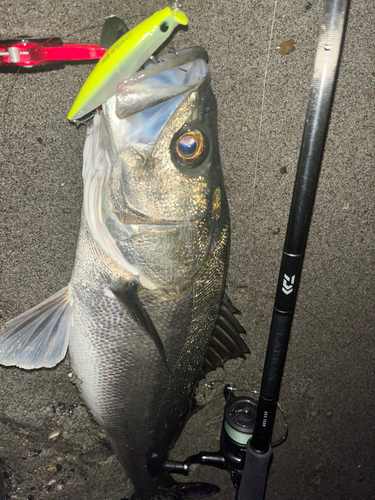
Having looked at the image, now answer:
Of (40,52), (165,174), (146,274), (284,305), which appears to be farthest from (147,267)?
(40,52)

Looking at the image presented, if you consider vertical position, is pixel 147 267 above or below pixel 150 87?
below

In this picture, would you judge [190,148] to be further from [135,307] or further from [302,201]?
[135,307]

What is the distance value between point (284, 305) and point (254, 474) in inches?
25.6

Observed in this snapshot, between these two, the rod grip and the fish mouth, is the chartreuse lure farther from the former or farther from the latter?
the rod grip

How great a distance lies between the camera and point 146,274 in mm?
1122

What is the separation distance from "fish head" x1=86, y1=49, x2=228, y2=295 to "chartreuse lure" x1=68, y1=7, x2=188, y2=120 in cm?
4

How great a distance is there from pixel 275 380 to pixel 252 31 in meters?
1.28

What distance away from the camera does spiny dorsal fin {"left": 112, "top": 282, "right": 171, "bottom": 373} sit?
1.13 meters

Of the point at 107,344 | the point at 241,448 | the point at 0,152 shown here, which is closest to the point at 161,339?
the point at 107,344

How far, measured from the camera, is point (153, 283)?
3.74ft

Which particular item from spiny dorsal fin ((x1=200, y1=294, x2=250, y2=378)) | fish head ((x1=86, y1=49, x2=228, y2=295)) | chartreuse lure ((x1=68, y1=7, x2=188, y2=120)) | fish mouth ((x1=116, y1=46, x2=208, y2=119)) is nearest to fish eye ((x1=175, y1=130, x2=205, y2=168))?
fish head ((x1=86, y1=49, x2=228, y2=295))

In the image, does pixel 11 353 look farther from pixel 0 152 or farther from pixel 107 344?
pixel 0 152

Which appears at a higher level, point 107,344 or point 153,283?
point 153,283

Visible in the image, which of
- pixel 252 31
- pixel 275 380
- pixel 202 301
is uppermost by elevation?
pixel 252 31
